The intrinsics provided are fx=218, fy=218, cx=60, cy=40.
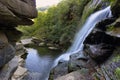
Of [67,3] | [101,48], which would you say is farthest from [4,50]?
[67,3]

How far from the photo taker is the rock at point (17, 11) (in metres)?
6.56

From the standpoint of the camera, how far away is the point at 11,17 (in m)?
7.02

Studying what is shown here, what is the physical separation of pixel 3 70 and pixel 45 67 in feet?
30.9

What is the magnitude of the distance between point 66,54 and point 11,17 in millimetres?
11493

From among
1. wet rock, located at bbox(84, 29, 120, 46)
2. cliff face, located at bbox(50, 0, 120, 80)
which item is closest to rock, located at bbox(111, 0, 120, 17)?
cliff face, located at bbox(50, 0, 120, 80)

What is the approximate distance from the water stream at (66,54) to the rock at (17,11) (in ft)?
25.4

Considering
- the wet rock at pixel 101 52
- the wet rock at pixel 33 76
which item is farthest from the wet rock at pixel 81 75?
the wet rock at pixel 33 76

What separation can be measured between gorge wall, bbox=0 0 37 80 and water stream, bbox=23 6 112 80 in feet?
23.5

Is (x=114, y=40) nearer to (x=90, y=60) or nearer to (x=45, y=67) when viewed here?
(x=90, y=60)

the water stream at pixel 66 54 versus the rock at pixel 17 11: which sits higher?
the rock at pixel 17 11

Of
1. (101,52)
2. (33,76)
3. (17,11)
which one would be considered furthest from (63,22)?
(17,11)

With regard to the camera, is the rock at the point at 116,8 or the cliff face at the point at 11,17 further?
the rock at the point at 116,8

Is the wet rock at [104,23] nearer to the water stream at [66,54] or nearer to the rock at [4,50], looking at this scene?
the water stream at [66,54]

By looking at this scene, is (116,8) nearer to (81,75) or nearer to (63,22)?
(81,75)
